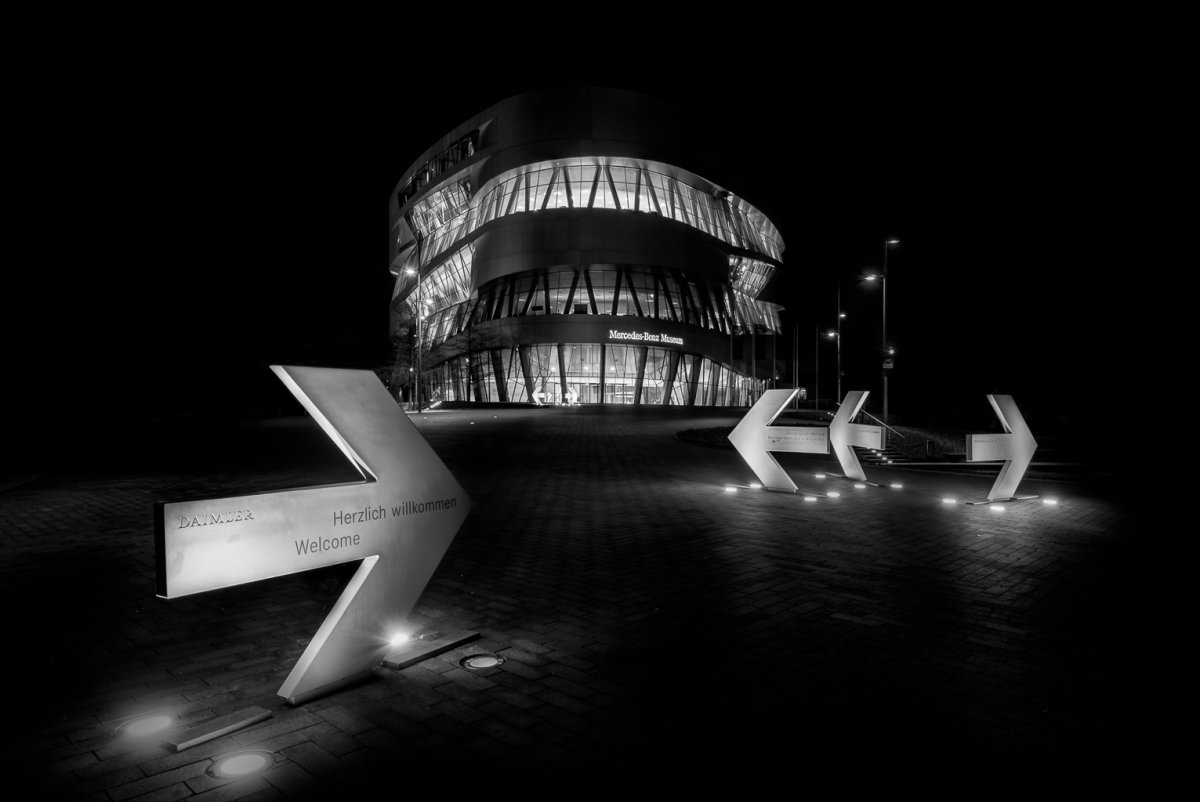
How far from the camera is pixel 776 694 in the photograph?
416cm

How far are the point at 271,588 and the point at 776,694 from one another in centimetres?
492

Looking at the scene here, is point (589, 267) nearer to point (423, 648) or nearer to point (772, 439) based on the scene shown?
point (772, 439)

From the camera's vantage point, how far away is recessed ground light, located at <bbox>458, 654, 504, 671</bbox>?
4593mm

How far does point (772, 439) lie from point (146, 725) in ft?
35.4

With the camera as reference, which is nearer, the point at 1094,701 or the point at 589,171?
the point at 1094,701

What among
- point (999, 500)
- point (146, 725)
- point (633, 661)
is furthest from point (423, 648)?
point (999, 500)

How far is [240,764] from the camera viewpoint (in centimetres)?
334

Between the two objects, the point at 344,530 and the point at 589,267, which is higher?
the point at 589,267

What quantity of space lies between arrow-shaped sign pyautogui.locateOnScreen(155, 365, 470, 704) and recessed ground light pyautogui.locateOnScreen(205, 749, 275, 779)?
556 millimetres

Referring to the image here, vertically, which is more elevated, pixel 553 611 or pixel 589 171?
pixel 589 171

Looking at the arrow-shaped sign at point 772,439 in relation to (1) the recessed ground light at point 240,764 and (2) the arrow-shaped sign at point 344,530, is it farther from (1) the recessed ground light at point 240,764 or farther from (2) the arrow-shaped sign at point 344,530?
(1) the recessed ground light at point 240,764

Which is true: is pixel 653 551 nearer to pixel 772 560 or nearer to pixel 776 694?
pixel 772 560

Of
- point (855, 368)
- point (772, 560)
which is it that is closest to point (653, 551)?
point (772, 560)

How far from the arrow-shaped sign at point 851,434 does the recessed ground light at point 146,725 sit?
11.9 metres
